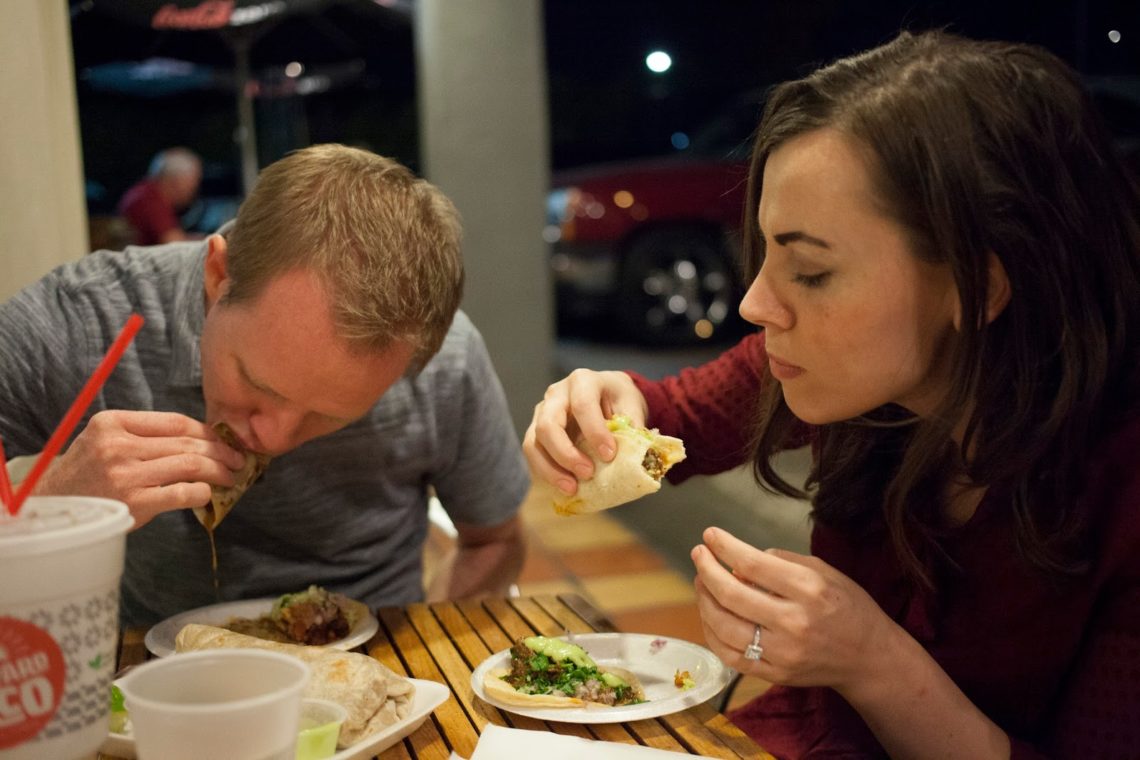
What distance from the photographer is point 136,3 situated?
179 inches

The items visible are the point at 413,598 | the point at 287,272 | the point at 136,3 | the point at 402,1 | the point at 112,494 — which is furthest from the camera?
the point at 402,1

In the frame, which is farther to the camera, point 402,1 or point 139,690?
point 402,1

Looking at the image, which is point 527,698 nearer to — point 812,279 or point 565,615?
point 565,615

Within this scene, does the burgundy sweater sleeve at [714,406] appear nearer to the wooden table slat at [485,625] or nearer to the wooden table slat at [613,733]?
the wooden table slat at [485,625]

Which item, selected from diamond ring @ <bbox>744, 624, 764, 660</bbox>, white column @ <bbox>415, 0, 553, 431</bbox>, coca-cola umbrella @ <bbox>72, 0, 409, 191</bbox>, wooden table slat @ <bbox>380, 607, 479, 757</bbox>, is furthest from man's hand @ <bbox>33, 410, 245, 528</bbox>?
white column @ <bbox>415, 0, 553, 431</bbox>

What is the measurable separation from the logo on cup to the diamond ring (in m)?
0.71

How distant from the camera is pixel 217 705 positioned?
83cm

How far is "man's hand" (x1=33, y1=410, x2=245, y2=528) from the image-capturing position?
128 cm

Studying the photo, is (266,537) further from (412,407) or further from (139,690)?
(139,690)

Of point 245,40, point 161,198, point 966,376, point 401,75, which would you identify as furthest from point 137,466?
point 401,75

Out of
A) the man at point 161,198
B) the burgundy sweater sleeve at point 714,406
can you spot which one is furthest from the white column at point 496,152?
the burgundy sweater sleeve at point 714,406

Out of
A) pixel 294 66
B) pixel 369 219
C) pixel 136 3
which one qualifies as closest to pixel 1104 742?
pixel 369 219

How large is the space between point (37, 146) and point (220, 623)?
49.1 inches

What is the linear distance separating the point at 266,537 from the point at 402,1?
4.53m
